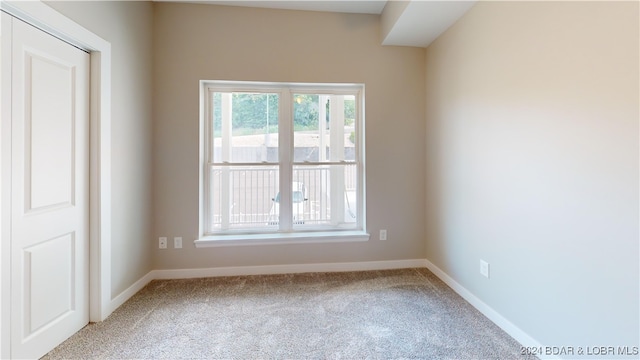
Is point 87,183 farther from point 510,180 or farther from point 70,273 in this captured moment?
point 510,180

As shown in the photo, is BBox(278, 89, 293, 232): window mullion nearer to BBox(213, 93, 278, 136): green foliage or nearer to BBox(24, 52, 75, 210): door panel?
BBox(213, 93, 278, 136): green foliage

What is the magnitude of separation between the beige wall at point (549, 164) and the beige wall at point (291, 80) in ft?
1.79

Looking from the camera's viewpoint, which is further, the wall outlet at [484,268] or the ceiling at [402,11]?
the ceiling at [402,11]

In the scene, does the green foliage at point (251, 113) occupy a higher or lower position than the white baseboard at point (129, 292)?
higher

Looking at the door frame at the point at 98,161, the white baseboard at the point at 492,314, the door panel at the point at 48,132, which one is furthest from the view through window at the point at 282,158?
the door panel at the point at 48,132

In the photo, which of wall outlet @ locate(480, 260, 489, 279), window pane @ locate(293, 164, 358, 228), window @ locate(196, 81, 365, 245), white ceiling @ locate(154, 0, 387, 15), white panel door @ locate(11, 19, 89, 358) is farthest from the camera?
window pane @ locate(293, 164, 358, 228)

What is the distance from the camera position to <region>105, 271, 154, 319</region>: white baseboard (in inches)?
81.9

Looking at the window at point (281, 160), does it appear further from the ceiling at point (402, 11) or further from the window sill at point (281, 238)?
the ceiling at point (402, 11)

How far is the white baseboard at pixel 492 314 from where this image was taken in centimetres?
170

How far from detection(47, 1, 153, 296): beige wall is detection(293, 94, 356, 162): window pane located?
4.70ft

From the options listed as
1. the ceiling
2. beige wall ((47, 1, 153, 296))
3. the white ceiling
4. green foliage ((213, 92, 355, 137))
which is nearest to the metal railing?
green foliage ((213, 92, 355, 137))

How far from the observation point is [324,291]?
243 cm

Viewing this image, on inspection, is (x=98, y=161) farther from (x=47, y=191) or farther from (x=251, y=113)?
(x=251, y=113)

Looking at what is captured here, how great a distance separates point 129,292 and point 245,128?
71.8 inches
